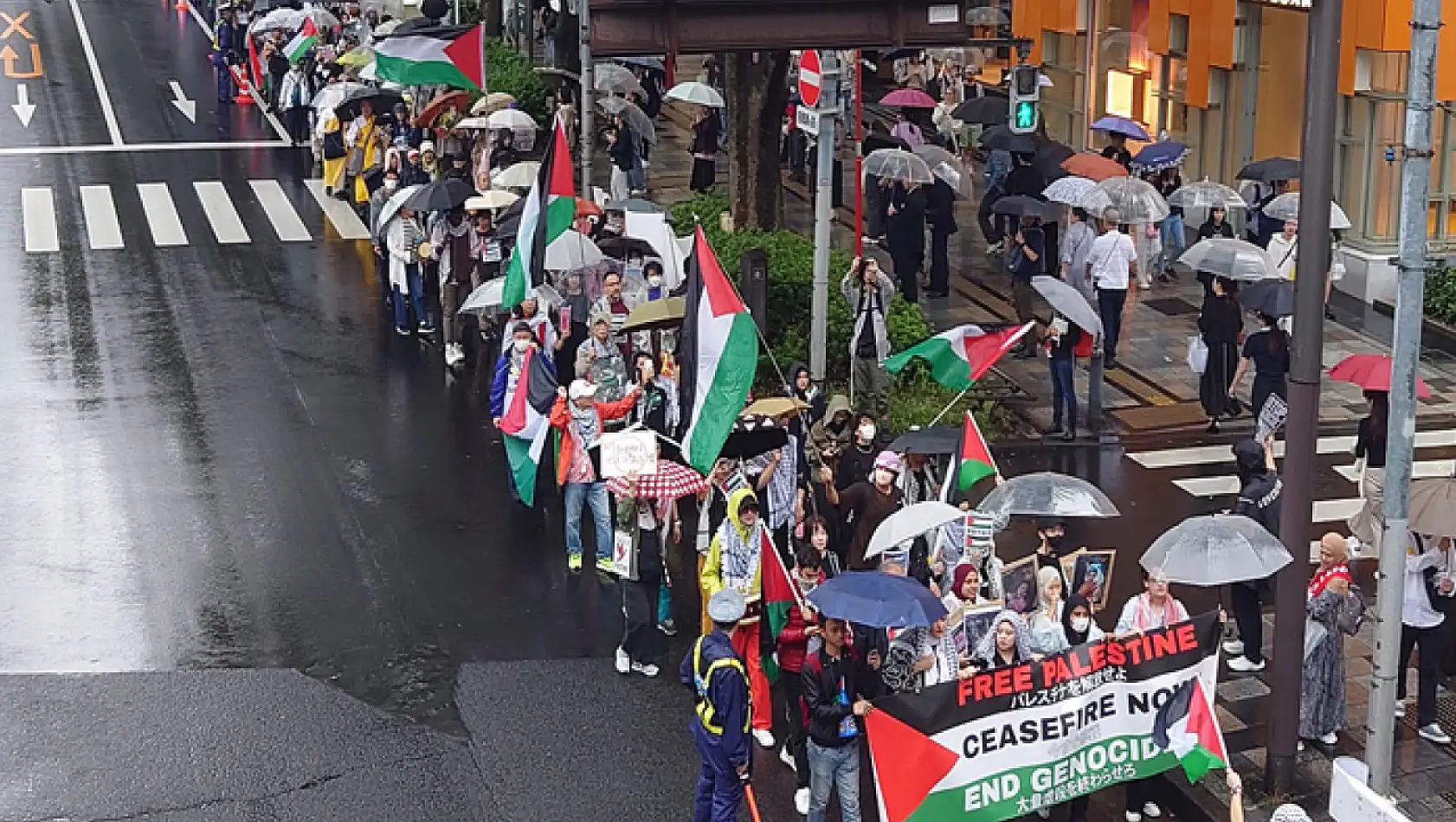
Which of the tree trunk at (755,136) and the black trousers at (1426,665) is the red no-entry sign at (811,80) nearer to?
the tree trunk at (755,136)

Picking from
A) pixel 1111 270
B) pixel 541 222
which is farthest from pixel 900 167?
pixel 541 222

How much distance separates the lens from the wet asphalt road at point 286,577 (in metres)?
11.9

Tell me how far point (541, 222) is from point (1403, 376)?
840 centimetres

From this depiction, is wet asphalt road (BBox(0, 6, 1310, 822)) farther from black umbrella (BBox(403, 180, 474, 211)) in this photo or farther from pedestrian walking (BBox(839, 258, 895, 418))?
black umbrella (BBox(403, 180, 474, 211))

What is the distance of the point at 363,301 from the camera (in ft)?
76.5

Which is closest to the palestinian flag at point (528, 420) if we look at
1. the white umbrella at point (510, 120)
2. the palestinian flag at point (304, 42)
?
the white umbrella at point (510, 120)

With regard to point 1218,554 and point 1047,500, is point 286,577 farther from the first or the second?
point 1218,554

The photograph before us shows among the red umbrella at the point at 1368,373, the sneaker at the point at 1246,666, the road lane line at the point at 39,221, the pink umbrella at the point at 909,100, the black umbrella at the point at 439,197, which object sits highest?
the pink umbrella at the point at 909,100

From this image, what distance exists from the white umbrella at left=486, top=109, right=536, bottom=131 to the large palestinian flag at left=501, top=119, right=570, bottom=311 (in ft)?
27.2

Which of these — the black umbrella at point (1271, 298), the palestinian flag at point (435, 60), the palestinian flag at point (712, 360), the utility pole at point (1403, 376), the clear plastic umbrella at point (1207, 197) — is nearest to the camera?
the utility pole at point (1403, 376)

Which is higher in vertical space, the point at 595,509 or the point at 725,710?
the point at 725,710

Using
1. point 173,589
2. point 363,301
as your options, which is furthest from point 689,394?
point 363,301

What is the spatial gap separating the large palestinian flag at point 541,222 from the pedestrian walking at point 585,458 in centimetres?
234

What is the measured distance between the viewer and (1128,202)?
836 inches
